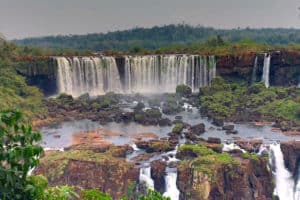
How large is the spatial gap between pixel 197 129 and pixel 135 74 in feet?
44.7

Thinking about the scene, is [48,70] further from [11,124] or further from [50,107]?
[11,124]

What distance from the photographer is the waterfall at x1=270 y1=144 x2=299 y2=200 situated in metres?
21.3

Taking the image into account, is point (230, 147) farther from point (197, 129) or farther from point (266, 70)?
point (266, 70)

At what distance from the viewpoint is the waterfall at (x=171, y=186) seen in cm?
2008

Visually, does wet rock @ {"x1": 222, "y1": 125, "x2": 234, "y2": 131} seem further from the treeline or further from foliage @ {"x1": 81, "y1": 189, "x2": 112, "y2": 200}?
the treeline

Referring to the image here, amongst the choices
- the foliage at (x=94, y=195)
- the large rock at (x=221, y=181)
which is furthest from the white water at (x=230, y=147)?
the foliage at (x=94, y=195)

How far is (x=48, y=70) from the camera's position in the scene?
38.1 m

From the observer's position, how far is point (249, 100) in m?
33.7

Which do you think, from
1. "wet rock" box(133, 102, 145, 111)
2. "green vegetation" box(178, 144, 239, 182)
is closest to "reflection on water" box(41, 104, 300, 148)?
"wet rock" box(133, 102, 145, 111)

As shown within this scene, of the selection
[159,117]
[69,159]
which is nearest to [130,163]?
[69,159]

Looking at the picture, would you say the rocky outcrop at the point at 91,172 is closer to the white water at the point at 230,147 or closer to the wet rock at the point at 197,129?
the white water at the point at 230,147

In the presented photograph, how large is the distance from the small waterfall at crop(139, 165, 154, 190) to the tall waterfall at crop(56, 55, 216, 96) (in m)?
18.7

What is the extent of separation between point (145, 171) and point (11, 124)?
15.5 metres

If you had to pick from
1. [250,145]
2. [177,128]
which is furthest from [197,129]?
[250,145]
